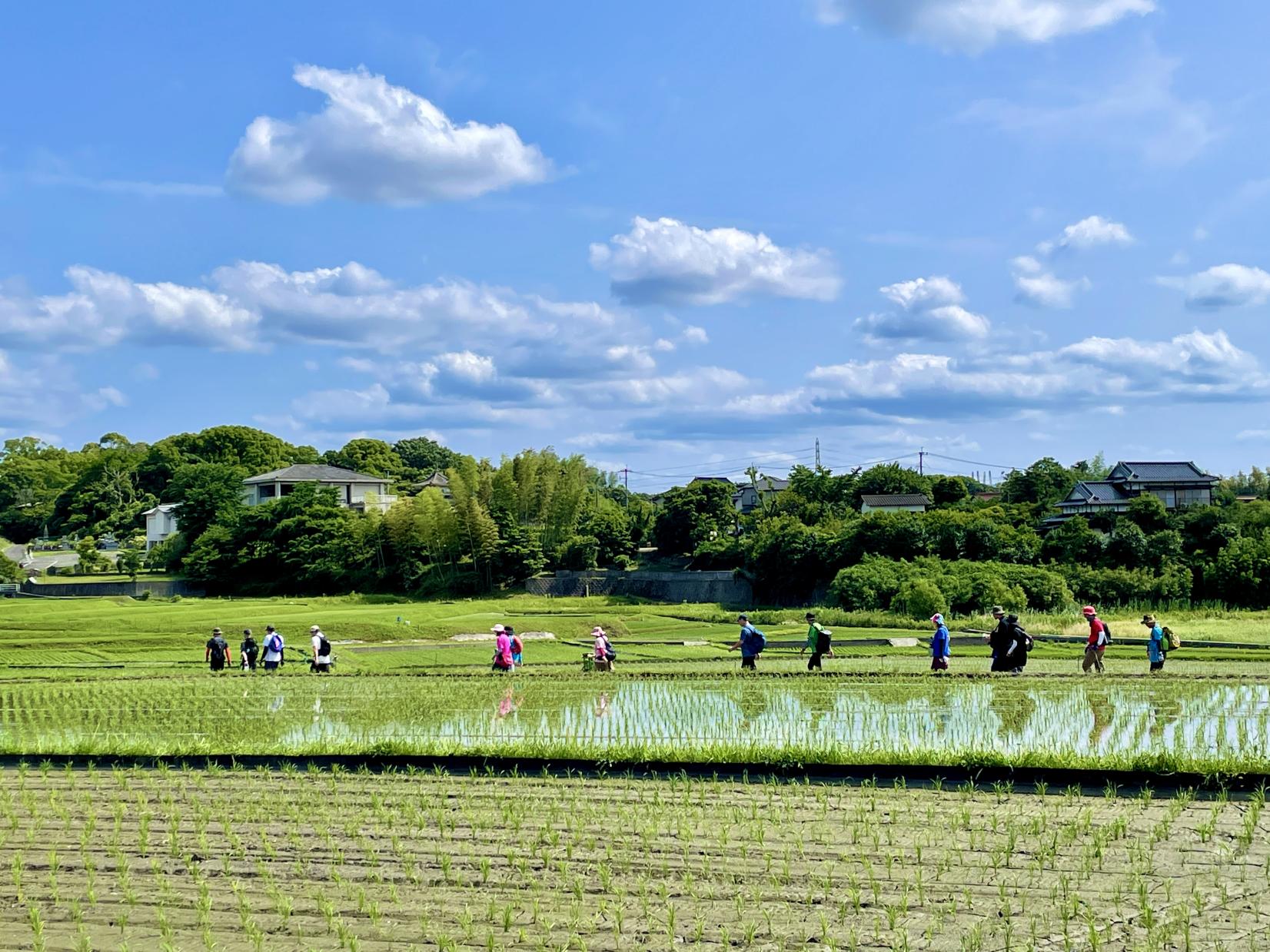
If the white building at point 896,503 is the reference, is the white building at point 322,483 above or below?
above

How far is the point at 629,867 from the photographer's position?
25.4 ft

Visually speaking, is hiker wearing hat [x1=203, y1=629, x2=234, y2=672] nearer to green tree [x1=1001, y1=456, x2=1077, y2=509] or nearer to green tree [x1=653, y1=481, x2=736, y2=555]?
green tree [x1=653, y1=481, x2=736, y2=555]

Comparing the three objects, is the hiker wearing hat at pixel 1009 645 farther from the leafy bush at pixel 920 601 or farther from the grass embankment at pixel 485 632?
the leafy bush at pixel 920 601

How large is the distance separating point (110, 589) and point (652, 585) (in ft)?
96.5

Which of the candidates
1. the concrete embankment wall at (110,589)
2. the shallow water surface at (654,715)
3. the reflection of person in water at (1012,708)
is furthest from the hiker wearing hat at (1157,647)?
the concrete embankment wall at (110,589)

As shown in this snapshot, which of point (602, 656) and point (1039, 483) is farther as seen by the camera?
point (1039, 483)

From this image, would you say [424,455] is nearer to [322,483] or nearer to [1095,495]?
[322,483]

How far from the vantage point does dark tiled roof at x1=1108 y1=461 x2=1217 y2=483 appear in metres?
66.8

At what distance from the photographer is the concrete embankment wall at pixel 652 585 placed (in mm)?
58094

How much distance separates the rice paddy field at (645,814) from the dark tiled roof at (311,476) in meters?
60.3

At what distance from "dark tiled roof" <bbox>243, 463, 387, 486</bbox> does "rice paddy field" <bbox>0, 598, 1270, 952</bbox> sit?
198 feet

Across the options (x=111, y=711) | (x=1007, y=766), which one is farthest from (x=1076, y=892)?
(x=111, y=711)

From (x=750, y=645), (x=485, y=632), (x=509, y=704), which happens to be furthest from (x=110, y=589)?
(x=509, y=704)

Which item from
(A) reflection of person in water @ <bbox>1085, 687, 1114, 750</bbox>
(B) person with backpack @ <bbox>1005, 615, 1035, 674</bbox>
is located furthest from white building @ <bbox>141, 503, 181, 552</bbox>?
(A) reflection of person in water @ <bbox>1085, 687, 1114, 750</bbox>
